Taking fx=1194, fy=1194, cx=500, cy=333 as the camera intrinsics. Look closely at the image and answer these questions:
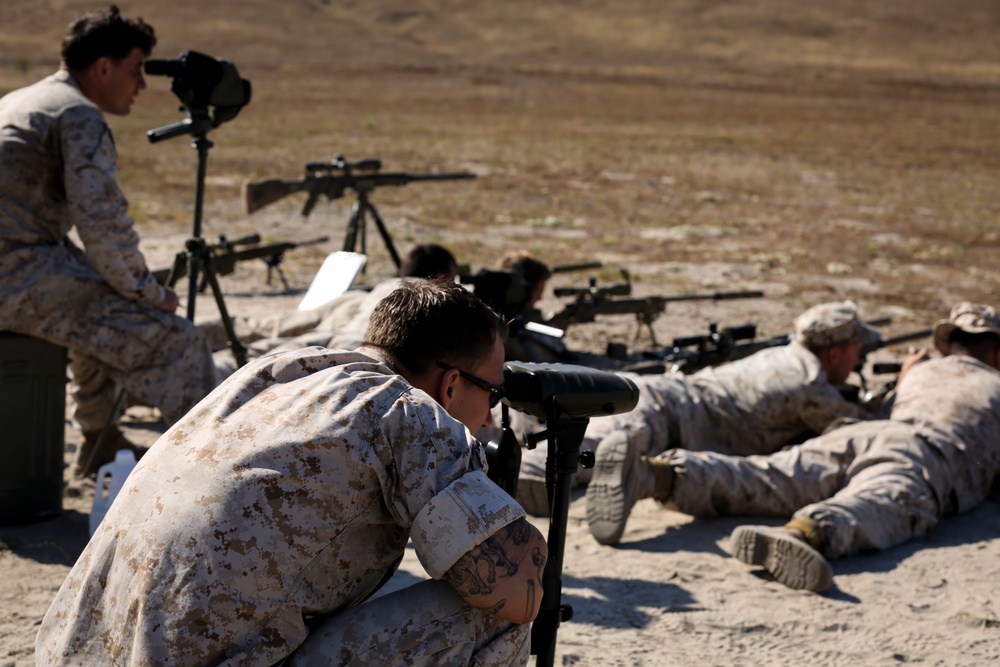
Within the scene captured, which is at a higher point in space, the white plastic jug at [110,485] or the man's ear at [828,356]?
the man's ear at [828,356]

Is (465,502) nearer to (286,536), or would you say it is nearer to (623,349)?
(286,536)

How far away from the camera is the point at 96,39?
4.90 m

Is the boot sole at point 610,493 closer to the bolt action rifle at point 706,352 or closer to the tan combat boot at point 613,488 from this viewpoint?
the tan combat boot at point 613,488

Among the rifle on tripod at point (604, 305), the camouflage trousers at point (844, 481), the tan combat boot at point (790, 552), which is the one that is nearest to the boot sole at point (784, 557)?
the tan combat boot at point (790, 552)

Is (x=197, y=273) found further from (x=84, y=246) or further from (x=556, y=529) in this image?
(x=556, y=529)

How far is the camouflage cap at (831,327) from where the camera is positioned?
227 inches

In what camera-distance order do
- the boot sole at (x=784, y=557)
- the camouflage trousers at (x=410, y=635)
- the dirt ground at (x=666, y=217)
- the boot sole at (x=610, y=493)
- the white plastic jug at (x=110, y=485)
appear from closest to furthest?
the camouflage trousers at (x=410, y=635)
the dirt ground at (x=666, y=217)
the boot sole at (x=784, y=557)
the white plastic jug at (x=110, y=485)
the boot sole at (x=610, y=493)

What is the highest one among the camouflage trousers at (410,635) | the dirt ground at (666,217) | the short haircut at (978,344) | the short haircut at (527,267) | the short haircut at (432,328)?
the short haircut at (432,328)

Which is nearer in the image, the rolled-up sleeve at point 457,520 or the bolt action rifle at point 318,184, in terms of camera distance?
the rolled-up sleeve at point 457,520

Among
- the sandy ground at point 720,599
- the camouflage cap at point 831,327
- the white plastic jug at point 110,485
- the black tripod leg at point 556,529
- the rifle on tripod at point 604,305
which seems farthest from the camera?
the rifle on tripod at point 604,305

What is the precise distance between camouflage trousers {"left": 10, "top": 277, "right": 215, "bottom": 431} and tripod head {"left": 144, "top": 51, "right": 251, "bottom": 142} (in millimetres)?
836

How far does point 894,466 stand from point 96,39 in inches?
150

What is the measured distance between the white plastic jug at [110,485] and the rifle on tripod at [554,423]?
2256mm

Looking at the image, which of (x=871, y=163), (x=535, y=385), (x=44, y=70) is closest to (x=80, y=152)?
(x=535, y=385)
